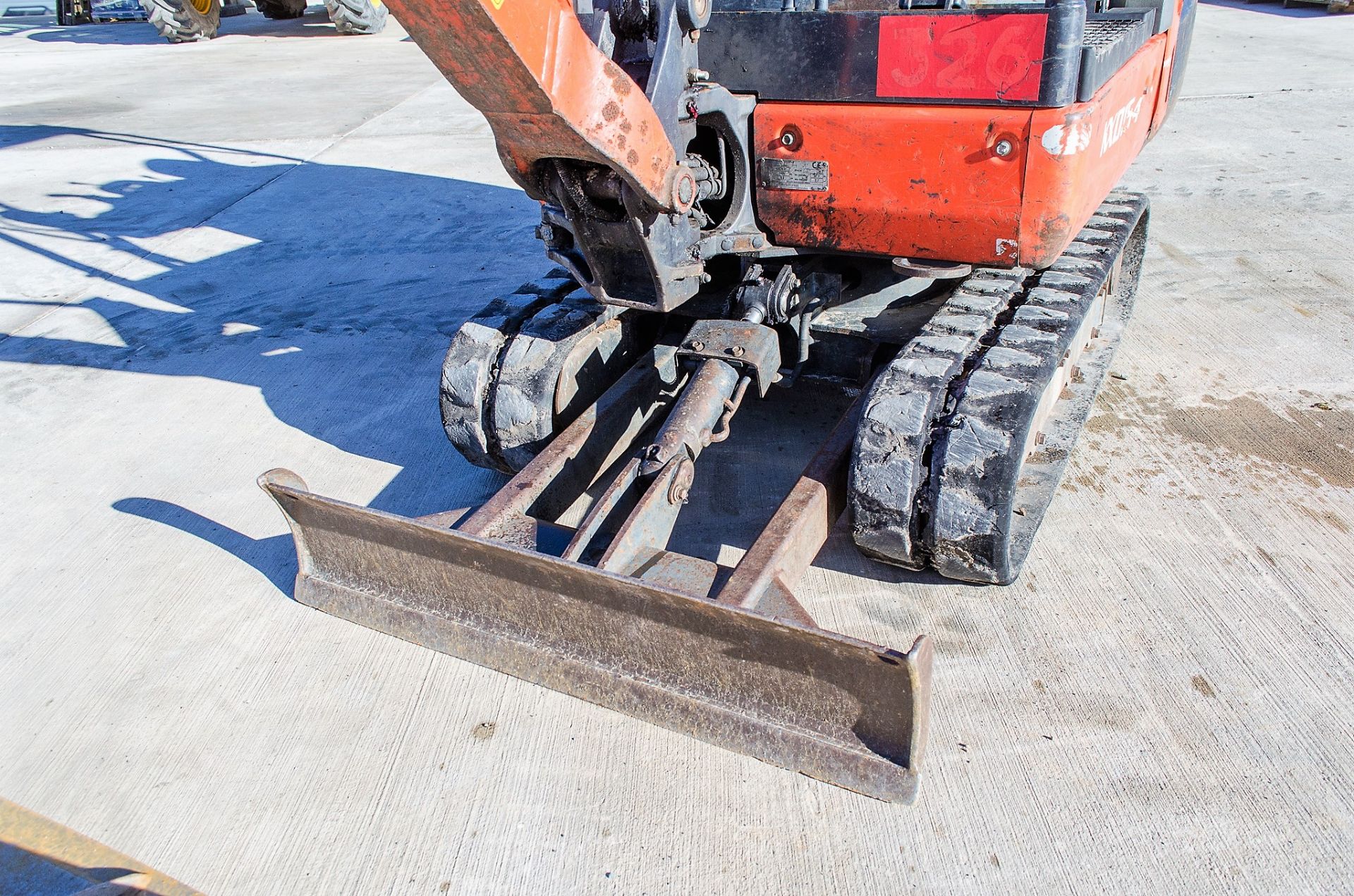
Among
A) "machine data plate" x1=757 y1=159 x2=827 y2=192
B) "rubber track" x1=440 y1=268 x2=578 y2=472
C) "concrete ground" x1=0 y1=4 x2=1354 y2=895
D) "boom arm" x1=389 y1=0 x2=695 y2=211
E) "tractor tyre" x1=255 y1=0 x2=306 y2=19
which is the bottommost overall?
"concrete ground" x1=0 y1=4 x2=1354 y2=895

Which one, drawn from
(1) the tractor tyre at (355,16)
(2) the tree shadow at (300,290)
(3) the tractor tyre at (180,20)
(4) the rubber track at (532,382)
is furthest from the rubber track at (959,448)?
(3) the tractor tyre at (180,20)

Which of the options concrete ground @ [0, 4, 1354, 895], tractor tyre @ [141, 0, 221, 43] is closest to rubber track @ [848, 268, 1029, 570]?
concrete ground @ [0, 4, 1354, 895]

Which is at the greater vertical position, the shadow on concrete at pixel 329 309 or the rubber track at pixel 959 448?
the rubber track at pixel 959 448

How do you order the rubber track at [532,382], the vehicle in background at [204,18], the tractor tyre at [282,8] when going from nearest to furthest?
1. the rubber track at [532,382]
2. the vehicle in background at [204,18]
3. the tractor tyre at [282,8]

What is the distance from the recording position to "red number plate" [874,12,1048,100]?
8.98 ft

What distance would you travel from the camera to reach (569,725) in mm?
2760

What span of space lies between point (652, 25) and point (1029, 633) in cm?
208

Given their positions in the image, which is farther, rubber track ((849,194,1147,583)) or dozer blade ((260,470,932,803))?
rubber track ((849,194,1147,583))

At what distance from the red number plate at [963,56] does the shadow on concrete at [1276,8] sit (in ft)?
47.4

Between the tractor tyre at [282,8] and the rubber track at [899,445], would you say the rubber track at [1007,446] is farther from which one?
the tractor tyre at [282,8]

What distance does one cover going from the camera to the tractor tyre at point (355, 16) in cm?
1590

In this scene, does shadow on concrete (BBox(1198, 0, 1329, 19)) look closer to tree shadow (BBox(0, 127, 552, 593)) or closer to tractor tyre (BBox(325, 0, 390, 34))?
tree shadow (BBox(0, 127, 552, 593))

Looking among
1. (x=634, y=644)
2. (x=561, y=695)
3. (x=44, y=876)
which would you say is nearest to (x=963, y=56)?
(x=634, y=644)

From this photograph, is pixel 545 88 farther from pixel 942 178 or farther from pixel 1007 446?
pixel 1007 446
